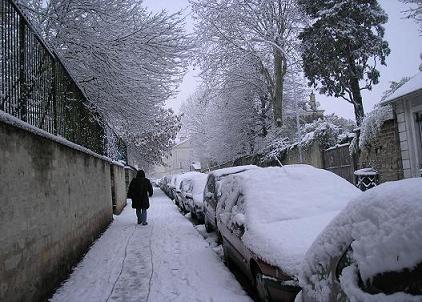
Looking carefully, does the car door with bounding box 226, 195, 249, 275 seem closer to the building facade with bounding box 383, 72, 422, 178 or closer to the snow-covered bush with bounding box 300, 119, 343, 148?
the building facade with bounding box 383, 72, 422, 178

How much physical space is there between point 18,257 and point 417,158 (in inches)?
441

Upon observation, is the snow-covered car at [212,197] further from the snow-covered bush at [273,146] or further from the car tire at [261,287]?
the snow-covered bush at [273,146]

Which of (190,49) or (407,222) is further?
(190,49)

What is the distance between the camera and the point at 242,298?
17.9 ft

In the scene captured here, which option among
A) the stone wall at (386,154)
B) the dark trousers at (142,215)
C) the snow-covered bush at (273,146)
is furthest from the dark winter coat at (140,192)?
the snow-covered bush at (273,146)

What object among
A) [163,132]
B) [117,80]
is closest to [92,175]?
[117,80]

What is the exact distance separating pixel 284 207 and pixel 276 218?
0.33 meters

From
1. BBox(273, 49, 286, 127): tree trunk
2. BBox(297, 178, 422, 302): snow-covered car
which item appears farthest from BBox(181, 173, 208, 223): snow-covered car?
BBox(273, 49, 286, 127): tree trunk

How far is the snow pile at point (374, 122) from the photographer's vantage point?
1338 centimetres

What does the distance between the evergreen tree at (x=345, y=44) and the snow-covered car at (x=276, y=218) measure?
17.0m

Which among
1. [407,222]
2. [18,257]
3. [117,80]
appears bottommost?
[18,257]

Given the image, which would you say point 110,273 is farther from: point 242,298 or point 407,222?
point 407,222

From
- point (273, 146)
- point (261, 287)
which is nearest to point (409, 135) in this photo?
point (261, 287)

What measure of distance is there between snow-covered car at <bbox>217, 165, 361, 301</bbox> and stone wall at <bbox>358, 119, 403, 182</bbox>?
6913 millimetres
